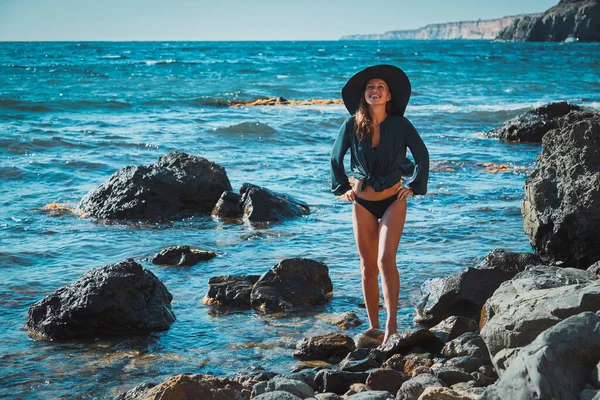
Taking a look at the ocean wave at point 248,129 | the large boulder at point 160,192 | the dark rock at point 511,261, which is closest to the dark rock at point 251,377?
the dark rock at point 511,261

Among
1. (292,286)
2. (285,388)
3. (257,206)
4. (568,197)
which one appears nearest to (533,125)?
(257,206)

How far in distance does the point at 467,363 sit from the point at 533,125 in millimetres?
15300

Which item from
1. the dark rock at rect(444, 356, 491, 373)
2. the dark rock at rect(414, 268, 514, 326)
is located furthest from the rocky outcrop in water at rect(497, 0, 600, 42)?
the dark rock at rect(444, 356, 491, 373)

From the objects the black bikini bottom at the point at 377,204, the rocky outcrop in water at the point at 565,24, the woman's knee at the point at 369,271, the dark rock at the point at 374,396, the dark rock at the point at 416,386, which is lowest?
the dark rock at the point at 416,386

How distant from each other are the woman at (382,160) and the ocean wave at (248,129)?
14.4 m

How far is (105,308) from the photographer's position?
6484 mm

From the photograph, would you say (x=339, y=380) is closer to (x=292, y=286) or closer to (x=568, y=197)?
(x=292, y=286)

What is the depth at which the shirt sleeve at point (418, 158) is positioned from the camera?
5.82 meters

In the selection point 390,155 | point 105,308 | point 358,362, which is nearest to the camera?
point 358,362

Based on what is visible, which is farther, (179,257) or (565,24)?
(565,24)

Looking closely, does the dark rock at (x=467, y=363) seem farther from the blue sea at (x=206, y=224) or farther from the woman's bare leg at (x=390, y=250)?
the blue sea at (x=206, y=224)

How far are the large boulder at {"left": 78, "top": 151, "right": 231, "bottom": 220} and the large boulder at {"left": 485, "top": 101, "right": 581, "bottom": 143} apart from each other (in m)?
9.96

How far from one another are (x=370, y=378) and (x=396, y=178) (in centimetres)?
165

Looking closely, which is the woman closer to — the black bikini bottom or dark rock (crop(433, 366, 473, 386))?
the black bikini bottom
